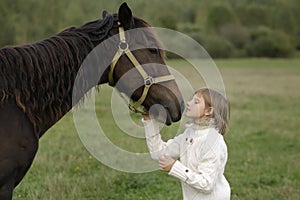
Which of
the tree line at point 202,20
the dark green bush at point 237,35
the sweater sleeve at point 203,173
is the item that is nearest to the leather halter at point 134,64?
the sweater sleeve at point 203,173

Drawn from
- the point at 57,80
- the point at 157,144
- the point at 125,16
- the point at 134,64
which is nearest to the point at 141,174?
the point at 157,144

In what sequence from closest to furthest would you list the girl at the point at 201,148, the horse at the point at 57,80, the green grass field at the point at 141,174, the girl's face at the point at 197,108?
1. the horse at the point at 57,80
2. the girl at the point at 201,148
3. the girl's face at the point at 197,108
4. the green grass field at the point at 141,174

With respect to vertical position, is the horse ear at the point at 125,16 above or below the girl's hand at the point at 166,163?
above

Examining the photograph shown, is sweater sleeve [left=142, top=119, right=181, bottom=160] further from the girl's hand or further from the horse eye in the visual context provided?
the horse eye

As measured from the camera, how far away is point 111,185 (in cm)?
596

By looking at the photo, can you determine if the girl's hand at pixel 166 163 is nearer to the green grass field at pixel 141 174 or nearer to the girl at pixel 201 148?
the girl at pixel 201 148

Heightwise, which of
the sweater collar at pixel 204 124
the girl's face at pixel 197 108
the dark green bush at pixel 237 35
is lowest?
the dark green bush at pixel 237 35

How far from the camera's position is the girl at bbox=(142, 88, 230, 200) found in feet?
11.7

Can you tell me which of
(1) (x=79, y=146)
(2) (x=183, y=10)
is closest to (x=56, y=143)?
(1) (x=79, y=146)

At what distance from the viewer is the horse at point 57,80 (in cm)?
322

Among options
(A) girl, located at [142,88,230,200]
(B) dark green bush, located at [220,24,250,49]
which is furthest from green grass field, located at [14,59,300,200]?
(B) dark green bush, located at [220,24,250,49]

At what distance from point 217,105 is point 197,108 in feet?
0.53

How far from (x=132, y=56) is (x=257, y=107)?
41.1 ft

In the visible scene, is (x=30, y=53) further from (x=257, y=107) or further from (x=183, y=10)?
(x=183, y=10)
